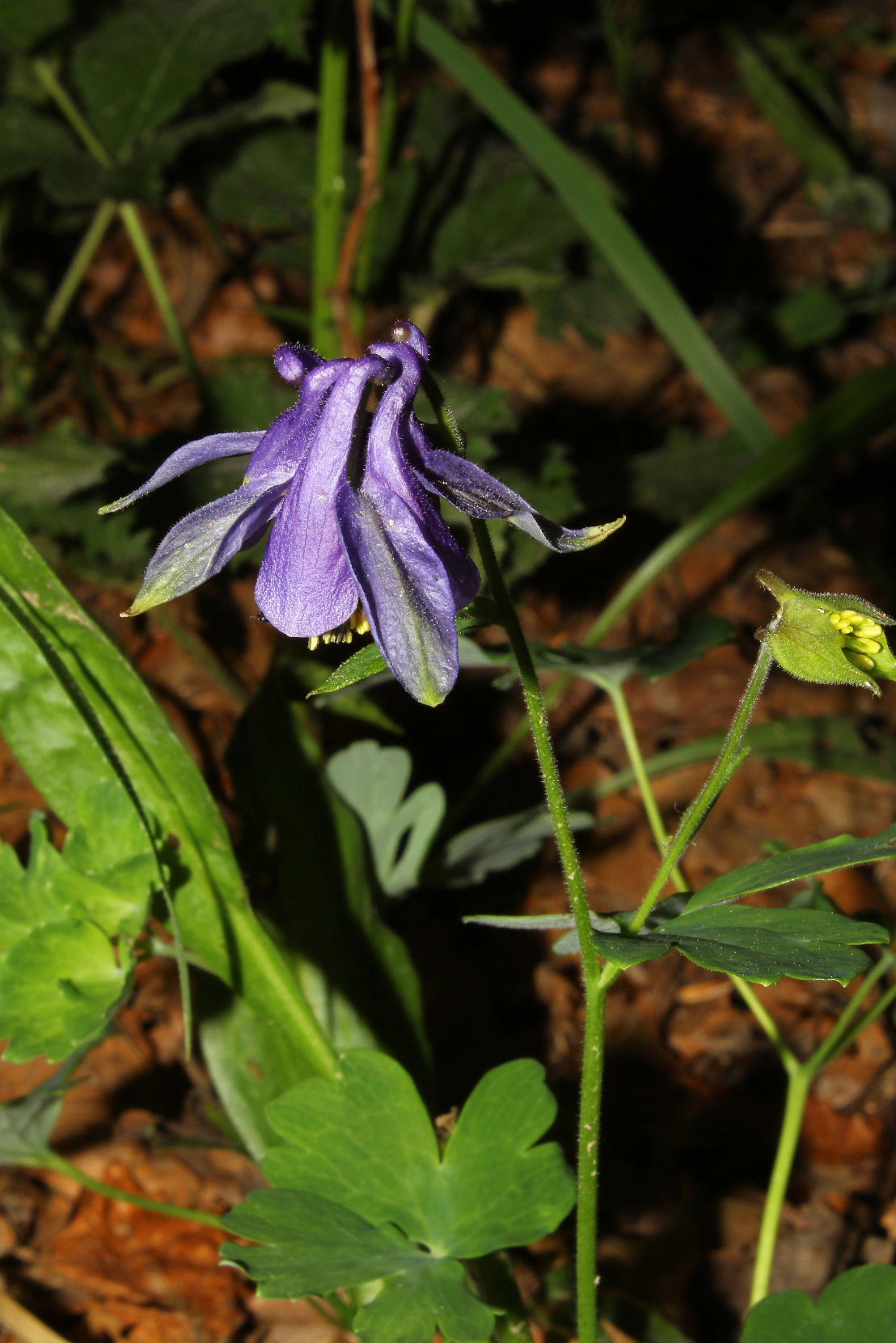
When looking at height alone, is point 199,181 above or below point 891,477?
above

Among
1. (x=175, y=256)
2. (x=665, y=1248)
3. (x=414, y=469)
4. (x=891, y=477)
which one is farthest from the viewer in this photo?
(x=175, y=256)

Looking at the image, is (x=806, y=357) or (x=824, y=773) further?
(x=806, y=357)

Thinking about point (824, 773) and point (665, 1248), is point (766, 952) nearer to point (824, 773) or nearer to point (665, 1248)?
point (665, 1248)

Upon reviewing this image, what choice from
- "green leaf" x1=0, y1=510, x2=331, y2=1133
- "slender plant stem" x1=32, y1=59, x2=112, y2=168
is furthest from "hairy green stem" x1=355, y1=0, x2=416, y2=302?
"green leaf" x1=0, y1=510, x2=331, y2=1133

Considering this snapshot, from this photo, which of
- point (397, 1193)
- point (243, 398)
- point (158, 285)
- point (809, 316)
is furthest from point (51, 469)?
point (809, 316)

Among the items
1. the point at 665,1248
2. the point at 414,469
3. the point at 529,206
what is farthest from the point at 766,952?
the point at 529,206

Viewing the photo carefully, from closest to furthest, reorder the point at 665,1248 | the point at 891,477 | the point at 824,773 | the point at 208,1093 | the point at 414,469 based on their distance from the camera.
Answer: the point at 414,469
the point at 665,1248
the point at 208,1093
the point at 824,773
the point at 891,477

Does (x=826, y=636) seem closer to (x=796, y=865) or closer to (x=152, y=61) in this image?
(x=796, y=865)
